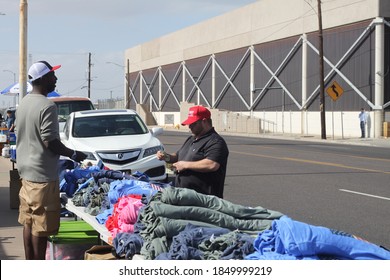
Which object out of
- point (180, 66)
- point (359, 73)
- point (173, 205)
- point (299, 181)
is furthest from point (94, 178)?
point (180, 66)

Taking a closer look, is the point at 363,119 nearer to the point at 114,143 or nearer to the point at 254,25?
the point at 254,25

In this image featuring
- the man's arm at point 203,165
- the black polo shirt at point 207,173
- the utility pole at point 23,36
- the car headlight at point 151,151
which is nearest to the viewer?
the man's arm at point 203,165

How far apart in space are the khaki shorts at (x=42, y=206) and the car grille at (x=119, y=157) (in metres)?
7.65

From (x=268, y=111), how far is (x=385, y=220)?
4721cm

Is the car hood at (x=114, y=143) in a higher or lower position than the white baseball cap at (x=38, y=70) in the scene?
lower

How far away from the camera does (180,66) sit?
3100 inches

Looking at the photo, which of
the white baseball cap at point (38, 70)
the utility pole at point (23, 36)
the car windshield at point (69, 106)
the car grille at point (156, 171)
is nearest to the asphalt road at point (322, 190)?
the car grille at point (156, 171)

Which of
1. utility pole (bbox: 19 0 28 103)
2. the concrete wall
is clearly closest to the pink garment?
utility pole (bbox: 19 0 28 103)

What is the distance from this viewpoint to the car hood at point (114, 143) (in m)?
14.4

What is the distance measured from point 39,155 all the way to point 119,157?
26.0 ft

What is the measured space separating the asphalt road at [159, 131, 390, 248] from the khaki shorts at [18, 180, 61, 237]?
190 inches

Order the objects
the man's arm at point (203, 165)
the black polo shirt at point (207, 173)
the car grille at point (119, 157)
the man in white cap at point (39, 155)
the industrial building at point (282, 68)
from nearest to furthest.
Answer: the man in white cap at point (39, 155) → the man's arm at point (203, 165) → the black polo shirt at point (207, 173) → the car grille at point (119, 157) → the industrial building at point (282, 68)

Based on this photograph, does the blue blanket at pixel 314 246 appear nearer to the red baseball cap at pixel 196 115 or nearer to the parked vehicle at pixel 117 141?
the red baseball cap at pixel 196 115

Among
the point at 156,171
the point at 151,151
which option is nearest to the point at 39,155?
the point at 156,171
